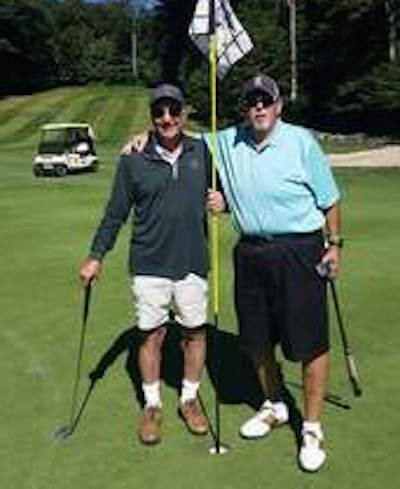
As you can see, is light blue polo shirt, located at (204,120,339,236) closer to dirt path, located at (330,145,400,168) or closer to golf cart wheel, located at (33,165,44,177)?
dirt path, located at (330,145,400,168)

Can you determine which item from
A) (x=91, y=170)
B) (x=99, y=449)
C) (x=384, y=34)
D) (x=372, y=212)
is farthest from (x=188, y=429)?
(x=384, y=34)

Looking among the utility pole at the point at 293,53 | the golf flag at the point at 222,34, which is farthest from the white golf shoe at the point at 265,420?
the utility pole at the point at 293,53

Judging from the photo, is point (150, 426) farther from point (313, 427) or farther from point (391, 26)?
point (391, 26)

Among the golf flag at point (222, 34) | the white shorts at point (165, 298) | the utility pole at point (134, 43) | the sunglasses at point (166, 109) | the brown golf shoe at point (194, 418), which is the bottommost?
the utility pole at point (134, 43)

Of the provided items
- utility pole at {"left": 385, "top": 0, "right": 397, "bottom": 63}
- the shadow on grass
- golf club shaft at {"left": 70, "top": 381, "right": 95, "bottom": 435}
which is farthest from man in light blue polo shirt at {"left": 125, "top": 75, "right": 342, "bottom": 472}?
utility pole at {"left": 385, "top": 0, "right": 397, "bottom": 63}

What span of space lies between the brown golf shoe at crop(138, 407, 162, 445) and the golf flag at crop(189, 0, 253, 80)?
2384 mm

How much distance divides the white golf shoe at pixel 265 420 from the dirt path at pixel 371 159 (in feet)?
85.5

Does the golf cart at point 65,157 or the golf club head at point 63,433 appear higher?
the golf club head at point 63,433

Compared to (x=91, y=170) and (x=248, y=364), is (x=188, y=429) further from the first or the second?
(x=91, y=170)

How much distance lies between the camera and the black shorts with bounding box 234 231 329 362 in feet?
21.8

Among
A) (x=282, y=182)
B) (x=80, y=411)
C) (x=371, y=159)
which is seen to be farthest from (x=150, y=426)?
(x=371, y=159)

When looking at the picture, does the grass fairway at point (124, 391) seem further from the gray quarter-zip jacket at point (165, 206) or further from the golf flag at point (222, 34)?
the golf flag at point (222, 34)

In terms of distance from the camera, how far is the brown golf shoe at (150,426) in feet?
23.7

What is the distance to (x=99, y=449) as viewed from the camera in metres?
7.15
